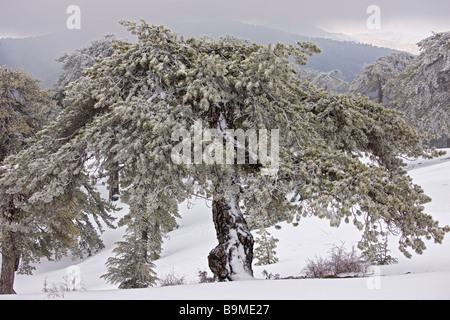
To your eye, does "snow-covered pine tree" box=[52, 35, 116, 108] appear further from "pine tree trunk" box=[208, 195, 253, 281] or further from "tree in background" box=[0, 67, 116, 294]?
"pine tree trunk" box=[208, 195, 253, 281]

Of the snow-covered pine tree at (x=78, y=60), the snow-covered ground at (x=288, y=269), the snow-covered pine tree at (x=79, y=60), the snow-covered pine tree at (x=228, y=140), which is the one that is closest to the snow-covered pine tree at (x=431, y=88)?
the snow-covered ground at (x=288, y=269)

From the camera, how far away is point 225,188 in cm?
621

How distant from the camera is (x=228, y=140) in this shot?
6336mm

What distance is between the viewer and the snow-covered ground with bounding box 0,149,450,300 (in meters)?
4.68

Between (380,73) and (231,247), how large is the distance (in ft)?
81.4

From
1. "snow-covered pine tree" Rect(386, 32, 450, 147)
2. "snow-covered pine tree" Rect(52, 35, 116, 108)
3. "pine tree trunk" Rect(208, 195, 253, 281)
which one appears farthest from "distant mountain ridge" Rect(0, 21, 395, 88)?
"pine tree trunk" Rect(208, 195, 253, 281)

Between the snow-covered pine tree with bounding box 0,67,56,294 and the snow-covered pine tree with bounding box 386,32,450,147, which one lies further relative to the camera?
the snow-covered pine tree with bounding box 386,32,450,147

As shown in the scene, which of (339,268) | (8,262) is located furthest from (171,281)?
(8,262)

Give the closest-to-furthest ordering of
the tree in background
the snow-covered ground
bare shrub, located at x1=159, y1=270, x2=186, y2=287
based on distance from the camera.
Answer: the snow-covered ground
the tree in background
bare shrub, located at x1=159, y1=270, x2=186, y2=287

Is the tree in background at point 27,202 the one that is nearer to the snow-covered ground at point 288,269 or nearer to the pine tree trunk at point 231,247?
the snow-covered ground at point 288,269

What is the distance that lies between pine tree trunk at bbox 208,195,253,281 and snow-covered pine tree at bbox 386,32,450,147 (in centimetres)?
1513

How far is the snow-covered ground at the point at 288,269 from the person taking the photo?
15.3ft

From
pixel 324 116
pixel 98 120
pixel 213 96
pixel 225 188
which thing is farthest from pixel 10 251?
pixel 324 116

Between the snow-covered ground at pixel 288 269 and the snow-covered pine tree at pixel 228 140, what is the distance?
0.85 meters
